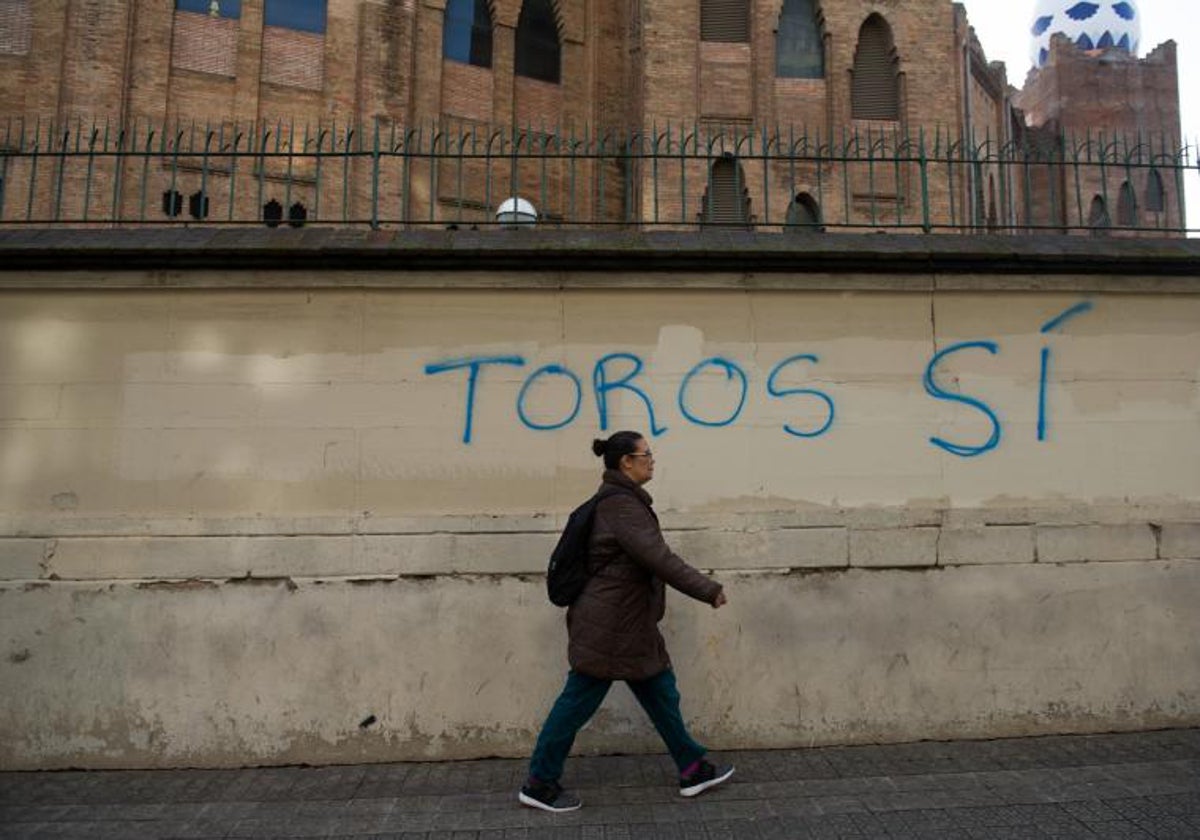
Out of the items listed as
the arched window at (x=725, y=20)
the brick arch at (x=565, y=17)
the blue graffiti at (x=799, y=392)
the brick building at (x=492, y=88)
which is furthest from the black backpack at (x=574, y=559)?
the brick arch at (x=565, y=17)

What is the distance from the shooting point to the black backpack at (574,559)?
12.4 feet

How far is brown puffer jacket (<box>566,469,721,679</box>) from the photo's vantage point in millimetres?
3646

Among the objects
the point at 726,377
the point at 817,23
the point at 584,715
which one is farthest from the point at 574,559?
the point at 817,23

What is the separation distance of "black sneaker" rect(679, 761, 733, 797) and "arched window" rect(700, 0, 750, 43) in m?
18.9

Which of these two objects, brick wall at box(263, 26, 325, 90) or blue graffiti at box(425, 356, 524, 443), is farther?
brick wall at box(263, 26, 325, 90)

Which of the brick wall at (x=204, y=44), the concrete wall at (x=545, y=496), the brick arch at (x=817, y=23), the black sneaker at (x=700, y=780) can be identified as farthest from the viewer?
the brick arch at (x=817, y=23)

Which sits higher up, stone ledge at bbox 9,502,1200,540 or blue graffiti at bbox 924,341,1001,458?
blue graffiti at bbox 924,341,1001,458

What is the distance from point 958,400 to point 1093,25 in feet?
134

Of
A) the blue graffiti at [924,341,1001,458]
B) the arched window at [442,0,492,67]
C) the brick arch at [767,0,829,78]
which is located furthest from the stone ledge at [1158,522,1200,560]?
the arched window at [442,0,492,67]

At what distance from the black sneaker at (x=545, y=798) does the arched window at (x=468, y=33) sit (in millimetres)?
18497

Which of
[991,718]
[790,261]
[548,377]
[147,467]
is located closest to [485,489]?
[548,377]

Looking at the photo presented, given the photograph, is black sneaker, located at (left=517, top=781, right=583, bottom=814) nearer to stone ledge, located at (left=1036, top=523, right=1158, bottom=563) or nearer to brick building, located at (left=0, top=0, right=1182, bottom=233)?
stone ledge, located at (left=1036, top=523, right=1158, bottom=563)

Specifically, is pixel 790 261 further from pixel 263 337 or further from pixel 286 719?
pixel 286 719

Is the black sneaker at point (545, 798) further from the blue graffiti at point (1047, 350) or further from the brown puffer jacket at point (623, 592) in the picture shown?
the blue graffiti at point (1047, 350)
